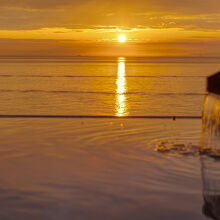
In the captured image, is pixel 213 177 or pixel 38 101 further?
pixel 38 101

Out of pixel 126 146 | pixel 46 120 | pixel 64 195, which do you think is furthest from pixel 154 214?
pixel 46 120

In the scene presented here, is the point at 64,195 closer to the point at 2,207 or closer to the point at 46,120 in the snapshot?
the point at 2,207

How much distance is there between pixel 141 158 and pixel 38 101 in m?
9.46

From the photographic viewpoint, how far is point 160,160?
659 centimetres

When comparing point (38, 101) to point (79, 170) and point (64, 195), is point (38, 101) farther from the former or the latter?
point (64, 195)

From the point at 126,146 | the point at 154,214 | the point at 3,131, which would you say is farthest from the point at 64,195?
the point at 3,131

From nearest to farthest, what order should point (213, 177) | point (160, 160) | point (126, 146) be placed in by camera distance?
point (213, 177), point (160, 160), point (126, 146)

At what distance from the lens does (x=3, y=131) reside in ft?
29.9

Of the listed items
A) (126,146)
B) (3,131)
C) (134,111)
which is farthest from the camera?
(134,111)

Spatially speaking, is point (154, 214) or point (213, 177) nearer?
point (154, 214)

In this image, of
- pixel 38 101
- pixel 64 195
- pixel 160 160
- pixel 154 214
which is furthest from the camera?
pixel 38 101

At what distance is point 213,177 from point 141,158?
4.79ft

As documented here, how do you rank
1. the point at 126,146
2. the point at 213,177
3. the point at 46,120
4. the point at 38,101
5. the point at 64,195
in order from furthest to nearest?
the point at 38,101 → the point at 46,120 → the point at 126,146 → the point at 213,177 → the point at 64,195

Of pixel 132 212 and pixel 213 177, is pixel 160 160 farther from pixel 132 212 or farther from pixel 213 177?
pixel 132 212
